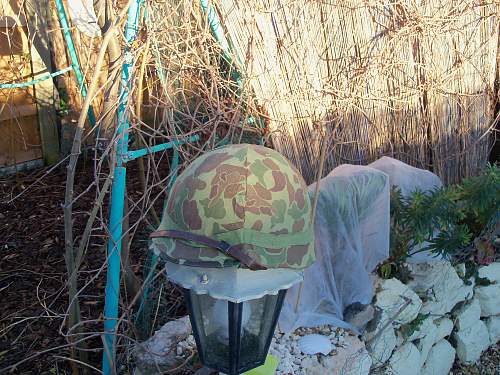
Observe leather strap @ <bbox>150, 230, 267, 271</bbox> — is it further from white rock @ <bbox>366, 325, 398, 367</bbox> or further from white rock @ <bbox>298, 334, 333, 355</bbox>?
white rock @ <bbox>366, 325, 398, 367</bbox>

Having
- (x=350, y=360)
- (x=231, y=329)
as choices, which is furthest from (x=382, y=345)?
(x=231, y=329)

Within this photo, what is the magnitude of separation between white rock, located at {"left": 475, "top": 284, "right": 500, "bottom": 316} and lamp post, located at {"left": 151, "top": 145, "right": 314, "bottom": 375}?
90.7 inches

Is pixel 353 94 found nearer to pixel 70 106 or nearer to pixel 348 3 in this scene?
pixel 348 3

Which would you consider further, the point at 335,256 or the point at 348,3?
the point at 348,3

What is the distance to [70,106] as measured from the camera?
5.53 metres

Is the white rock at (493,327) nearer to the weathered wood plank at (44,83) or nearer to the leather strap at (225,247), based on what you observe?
the leather strap at (225,247)

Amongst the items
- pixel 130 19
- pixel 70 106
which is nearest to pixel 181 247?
pixel 130 19

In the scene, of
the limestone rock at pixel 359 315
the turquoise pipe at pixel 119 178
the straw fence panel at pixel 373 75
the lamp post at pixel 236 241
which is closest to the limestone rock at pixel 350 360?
the limestone rock at pixel 359 315

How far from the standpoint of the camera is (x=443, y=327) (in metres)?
3.70

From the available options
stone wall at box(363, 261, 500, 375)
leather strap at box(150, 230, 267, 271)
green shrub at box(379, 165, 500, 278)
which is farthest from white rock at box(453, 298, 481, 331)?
leather strap at box(150, 230, 267, 271)

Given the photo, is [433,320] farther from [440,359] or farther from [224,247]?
[224,247]

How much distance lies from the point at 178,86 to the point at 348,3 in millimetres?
1100

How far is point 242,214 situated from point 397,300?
1.68 meters

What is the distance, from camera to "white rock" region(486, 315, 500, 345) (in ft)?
13.2
